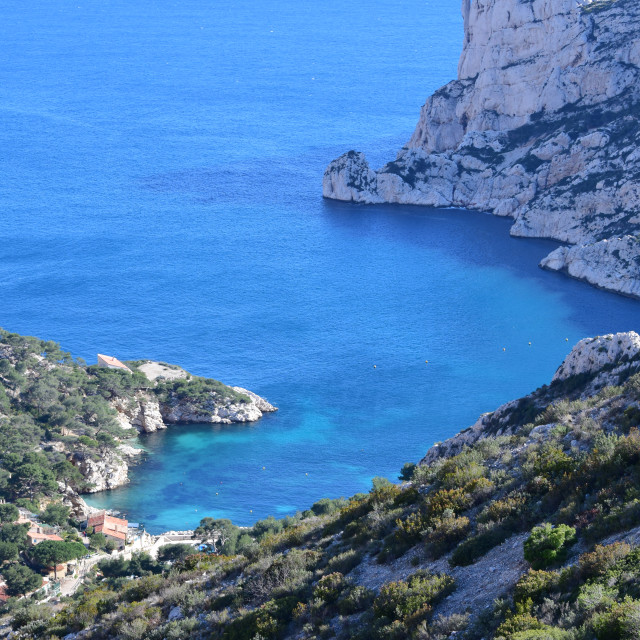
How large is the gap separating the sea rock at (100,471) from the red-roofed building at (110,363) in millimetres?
12599

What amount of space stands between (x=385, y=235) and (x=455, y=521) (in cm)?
9469

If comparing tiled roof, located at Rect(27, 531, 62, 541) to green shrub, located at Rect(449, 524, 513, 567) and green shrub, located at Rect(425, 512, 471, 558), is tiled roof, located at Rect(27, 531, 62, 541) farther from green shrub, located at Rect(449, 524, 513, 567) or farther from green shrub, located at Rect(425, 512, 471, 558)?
green shrub, located at Rect(449, 524, 513, 567)

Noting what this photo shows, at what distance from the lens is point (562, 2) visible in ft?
404

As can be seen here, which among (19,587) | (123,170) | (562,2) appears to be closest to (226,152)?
(123,170)

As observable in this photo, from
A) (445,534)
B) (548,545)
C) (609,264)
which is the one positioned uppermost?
(609,264)

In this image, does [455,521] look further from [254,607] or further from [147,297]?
[147,297]

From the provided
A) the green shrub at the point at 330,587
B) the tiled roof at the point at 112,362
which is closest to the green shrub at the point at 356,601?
the green shrub at the point at 330,587

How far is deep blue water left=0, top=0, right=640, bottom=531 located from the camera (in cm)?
6969

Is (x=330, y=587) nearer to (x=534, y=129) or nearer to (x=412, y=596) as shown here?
(x=412, y=596)

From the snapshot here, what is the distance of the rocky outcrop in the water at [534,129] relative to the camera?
108438 mm

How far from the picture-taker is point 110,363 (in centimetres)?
7988

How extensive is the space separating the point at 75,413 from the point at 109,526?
14.5 metres

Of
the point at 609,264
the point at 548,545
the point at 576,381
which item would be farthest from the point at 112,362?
the point at 548,545

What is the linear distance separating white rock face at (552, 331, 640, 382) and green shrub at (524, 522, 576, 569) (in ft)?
77.4
